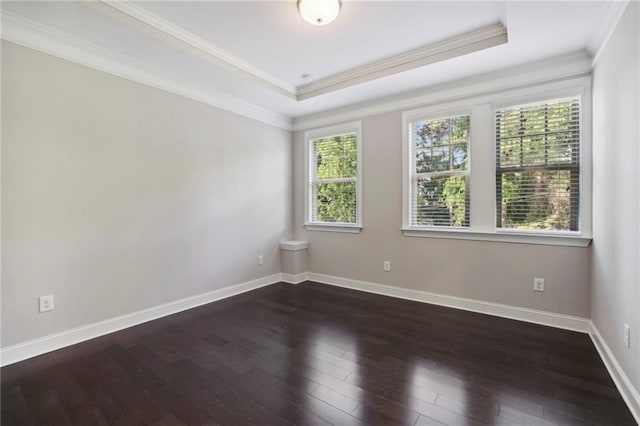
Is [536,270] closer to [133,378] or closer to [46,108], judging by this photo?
[133,378]

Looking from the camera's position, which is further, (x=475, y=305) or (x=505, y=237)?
(x=475, y=305)

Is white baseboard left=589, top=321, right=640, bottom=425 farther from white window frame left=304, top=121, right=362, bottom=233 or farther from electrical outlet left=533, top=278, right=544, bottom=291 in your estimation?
white window frame left=304, top=121, right=362, bottom=233

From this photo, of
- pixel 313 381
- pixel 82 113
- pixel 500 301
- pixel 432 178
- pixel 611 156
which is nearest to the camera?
pixel 313 381

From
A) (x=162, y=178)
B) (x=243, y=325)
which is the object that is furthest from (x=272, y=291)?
(x=162, y=178)

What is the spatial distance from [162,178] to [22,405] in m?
2.05

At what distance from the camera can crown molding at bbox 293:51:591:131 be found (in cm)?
273

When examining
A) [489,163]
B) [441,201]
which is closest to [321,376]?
[441,201]

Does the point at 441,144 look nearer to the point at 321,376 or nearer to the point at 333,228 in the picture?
the point at 333,228

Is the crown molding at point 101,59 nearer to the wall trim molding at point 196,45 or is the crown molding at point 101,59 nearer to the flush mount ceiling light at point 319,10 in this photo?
the wall trim molding at point 196,45

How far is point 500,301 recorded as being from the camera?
312cm

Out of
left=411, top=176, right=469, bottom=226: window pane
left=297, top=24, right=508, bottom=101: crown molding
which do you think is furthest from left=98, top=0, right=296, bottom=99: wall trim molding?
left=411, top=176, right=469, bottom=226: window pane

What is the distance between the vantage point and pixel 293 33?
8.51 feet

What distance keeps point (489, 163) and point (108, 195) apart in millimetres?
3779

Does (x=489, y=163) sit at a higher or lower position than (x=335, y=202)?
higher
